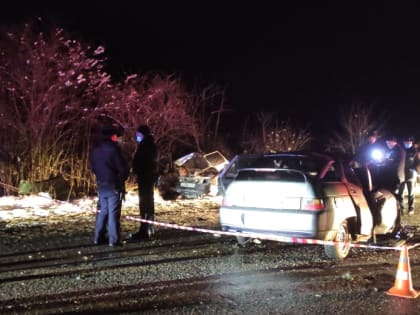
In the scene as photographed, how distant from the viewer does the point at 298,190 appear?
7316mm

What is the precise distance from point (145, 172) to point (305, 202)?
9.56ft

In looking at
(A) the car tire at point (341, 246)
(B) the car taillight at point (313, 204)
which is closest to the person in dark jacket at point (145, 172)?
(B) the car taillight at point (313, 204)

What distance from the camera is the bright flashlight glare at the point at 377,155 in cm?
1111

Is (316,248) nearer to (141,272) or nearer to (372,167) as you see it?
(141,272)

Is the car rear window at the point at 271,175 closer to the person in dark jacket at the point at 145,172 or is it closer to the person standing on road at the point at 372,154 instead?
the person in dark jacket at the point at 145,172

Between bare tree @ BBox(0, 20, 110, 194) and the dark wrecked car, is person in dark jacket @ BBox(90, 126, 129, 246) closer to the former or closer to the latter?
the dark wrecked car

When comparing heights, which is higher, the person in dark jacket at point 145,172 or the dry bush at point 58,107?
the dry bush at point 58,107

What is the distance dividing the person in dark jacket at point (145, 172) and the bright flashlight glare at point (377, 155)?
468cm

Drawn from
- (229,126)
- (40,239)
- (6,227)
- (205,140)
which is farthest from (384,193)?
(229,126)

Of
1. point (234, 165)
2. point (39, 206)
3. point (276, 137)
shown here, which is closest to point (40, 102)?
point (39, 206)

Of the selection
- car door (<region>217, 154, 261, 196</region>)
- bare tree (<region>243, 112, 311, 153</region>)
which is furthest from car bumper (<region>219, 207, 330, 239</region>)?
bare tree (<region>243, 112, 311, 153</region>)

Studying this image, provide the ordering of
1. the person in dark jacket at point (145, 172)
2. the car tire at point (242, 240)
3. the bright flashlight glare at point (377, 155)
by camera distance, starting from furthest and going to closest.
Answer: the bright flashlight glare at point (377, 155) → the person in dark jacket at point (145, 172) → the car tire at point (242, 240)

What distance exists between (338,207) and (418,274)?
4.35ft

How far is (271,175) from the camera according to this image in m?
7.71
